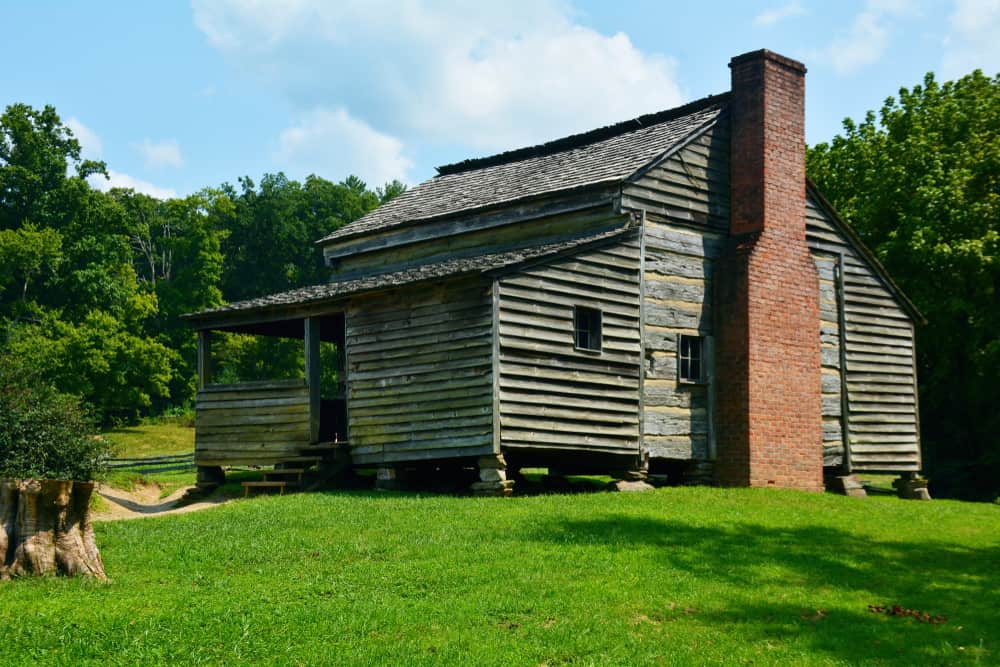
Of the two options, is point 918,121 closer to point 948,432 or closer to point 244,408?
point 948,432

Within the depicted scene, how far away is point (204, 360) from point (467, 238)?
23.7ft

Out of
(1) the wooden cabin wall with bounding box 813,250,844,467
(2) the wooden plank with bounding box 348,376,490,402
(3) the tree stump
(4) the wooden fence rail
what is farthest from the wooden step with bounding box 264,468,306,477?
(4) the wooden fence rail

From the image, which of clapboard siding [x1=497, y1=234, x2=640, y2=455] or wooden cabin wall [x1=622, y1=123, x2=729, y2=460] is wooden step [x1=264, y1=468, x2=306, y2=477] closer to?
clapboard siding [x1=497, y1=234, x2=640, y2=455]

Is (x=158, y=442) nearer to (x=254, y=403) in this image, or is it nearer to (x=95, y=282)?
(x=95, y=282)

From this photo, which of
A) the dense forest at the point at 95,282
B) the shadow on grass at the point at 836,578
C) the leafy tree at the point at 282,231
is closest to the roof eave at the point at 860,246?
the shadow on grass at the point at 836,578

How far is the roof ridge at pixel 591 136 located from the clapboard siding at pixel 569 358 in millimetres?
4820

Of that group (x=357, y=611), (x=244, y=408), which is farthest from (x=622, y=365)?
(x=357, y=611)

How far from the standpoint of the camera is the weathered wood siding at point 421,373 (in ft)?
68.1

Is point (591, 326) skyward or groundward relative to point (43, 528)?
skyward

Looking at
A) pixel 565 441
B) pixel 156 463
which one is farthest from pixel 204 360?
pixel 156 463

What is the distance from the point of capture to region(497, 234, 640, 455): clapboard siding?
20.7 meters

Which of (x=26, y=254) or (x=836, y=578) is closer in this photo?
(x=836, y=578)

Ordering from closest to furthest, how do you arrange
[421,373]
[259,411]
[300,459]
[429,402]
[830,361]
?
1. [429,402]
2. [421,373]
3. [300,459]
4. [259,411]
5. [830,361]

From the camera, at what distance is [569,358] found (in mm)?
21500
